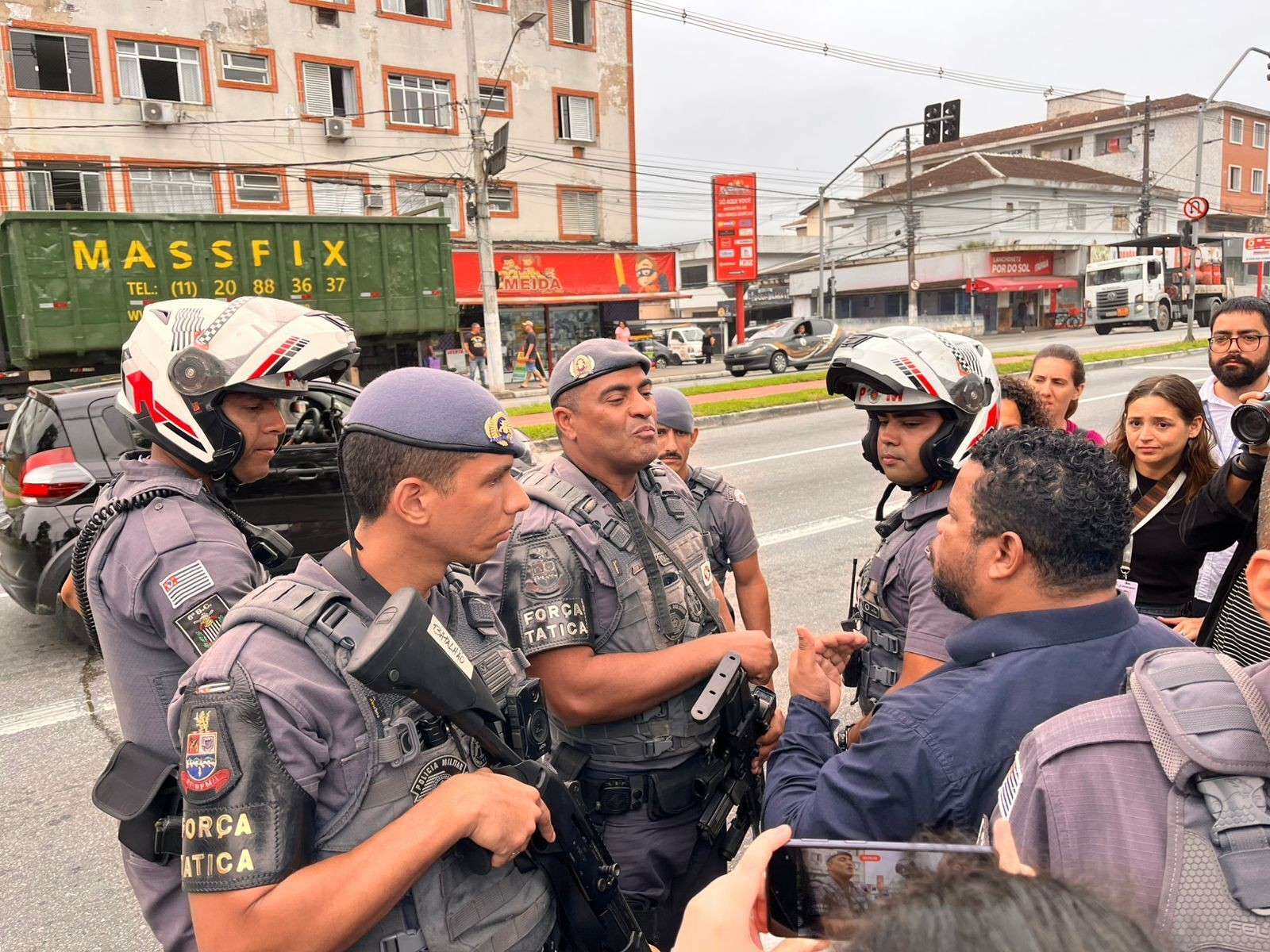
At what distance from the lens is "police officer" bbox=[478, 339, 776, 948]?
2.28 metres

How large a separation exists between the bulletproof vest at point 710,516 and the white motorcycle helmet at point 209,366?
64.8 inches

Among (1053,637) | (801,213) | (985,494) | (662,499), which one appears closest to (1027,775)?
(1053,637)

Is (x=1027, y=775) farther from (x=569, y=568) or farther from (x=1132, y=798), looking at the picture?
(x=569, y=568)

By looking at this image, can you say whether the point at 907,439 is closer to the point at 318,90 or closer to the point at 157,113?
the point at 157,113

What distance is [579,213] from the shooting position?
99.1 ft

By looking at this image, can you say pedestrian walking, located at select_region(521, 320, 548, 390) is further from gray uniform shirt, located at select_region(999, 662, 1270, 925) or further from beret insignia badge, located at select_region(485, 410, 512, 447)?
gray uniform shirt, located at select_region(999, 662, 1270, 925)

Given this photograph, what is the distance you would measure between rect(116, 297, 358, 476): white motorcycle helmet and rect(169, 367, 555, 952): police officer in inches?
27.9

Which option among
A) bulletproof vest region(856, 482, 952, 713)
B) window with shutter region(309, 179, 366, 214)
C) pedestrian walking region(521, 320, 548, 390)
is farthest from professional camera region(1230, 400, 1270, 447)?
window with shutter region(309, 179, 366, 214)

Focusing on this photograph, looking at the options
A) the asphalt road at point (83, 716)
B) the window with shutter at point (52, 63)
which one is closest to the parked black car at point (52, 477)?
the asphalt road at point (83, 716)

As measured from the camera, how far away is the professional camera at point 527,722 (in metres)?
1.68

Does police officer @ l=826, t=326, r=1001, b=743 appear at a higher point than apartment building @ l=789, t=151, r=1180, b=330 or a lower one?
lower

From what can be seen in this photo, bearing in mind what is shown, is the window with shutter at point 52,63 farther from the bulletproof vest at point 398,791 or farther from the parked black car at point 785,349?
the bulletproof vest at point 398,791

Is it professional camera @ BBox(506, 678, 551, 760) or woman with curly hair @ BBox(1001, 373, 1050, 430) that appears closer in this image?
professional camera @ BBox(506, 678, 551, 760)

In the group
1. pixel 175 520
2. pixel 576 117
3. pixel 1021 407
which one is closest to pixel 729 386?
pixel 1021 407
